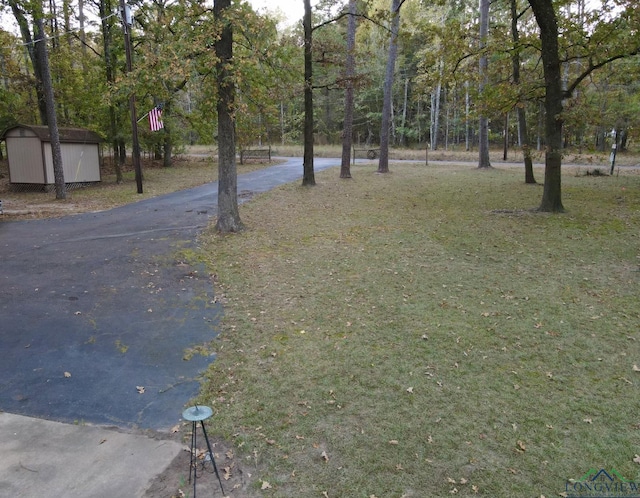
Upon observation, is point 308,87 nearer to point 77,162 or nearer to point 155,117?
point 155,117

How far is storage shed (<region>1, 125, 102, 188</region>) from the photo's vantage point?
16031 mm

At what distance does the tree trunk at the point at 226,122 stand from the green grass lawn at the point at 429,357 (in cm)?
50

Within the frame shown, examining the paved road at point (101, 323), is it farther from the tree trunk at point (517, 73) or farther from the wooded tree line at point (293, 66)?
the tree trunk at point (517, 73)

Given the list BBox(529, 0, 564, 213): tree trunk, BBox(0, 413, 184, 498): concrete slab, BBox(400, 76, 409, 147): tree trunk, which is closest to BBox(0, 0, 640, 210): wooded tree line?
BBox(529, 0, 564, 213): tree trunk

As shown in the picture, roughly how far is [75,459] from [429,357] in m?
3.21

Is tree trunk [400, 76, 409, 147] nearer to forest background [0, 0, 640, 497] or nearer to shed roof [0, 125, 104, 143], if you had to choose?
forest background [0, 0, 640, 497]

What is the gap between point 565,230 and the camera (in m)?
9.38

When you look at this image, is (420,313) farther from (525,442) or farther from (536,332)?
(525,442)

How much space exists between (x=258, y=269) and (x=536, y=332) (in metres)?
4.24

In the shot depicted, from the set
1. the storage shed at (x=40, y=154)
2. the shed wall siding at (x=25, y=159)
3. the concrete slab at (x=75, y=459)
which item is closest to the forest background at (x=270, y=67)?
the storage shed at (x=40, y=154)

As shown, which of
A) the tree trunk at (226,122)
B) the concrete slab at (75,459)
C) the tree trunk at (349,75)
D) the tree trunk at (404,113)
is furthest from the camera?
the tree trunk at (404,113)

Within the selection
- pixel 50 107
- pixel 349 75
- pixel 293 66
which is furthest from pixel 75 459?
pixel 349 75

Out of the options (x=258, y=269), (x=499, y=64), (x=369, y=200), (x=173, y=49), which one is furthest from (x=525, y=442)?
(x=499, y=64)

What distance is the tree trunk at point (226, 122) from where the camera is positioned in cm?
853
